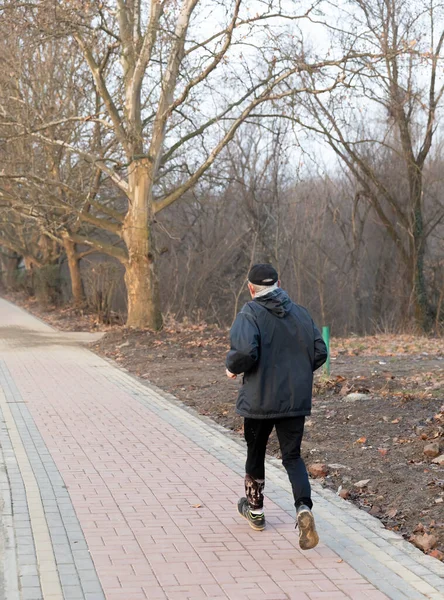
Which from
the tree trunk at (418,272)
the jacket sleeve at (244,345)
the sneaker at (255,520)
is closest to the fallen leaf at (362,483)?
the sneaker at (255,520)

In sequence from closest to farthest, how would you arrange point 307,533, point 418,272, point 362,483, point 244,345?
1. point 307,533
2. point 244,345
3. point 362,483
4. point 418,272

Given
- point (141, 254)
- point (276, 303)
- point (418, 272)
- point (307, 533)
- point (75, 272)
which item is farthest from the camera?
point (75, 272)

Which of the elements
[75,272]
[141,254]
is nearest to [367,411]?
[141,254]

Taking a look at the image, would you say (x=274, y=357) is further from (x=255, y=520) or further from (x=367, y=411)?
(x=367, y=411)

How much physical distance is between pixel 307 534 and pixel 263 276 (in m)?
1.61

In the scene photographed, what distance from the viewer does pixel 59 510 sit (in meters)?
6.33

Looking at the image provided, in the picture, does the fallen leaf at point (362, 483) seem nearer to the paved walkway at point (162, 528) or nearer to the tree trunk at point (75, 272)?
the paved walkway at point (162, 528)

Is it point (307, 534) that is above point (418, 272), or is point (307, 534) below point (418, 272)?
below

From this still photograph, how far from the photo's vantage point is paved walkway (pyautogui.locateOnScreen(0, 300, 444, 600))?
15.8ft

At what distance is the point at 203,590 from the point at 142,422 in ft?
18.1

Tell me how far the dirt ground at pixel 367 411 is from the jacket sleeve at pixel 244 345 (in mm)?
1545

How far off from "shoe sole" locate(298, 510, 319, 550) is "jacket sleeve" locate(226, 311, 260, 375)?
3.13ft

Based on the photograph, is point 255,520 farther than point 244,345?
Yes

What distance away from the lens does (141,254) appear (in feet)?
67.4
